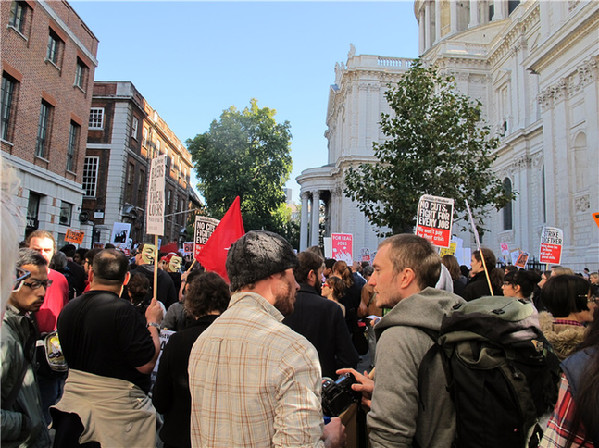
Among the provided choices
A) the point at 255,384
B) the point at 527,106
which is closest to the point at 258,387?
the point at 255,384

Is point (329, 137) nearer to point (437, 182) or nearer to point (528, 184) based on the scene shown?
point (528, 184)

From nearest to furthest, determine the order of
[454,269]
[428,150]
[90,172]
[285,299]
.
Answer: [285,299], [454,269], [428,150], [90,172]

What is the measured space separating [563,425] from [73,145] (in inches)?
870

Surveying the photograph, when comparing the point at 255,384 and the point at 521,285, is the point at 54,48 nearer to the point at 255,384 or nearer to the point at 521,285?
the point at 521,285

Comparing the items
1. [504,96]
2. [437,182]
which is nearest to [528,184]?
[504,96]

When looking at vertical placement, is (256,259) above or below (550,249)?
below

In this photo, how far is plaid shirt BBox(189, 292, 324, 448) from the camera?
5.27 feet

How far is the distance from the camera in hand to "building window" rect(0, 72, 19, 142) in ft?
55.1

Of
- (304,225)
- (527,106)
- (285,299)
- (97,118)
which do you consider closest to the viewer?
(285,299)

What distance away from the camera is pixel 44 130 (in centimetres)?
1734

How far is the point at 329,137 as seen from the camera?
60.0 metres

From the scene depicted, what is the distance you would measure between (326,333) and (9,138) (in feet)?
52.8

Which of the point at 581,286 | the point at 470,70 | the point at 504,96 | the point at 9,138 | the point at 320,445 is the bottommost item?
the point at 320,445

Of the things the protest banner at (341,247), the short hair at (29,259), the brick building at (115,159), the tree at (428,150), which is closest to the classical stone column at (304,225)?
the brick building at (115,159)
